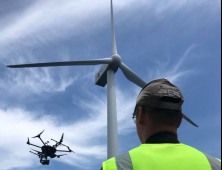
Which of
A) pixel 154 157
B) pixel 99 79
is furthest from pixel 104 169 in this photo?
pixel 99 79

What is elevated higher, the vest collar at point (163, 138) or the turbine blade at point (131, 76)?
the turbine blade at point (131, 76)

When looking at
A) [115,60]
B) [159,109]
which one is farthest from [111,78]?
[159,109]

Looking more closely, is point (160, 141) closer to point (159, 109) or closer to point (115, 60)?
point (159, 109)

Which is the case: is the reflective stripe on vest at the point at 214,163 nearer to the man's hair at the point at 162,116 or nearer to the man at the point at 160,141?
the man at the point at 160,141

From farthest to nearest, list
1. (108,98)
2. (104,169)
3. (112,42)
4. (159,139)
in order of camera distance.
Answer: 1. (112,42)
2. (108,98)
3. (159,139)
4. (104,169)

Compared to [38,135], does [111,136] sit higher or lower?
lower

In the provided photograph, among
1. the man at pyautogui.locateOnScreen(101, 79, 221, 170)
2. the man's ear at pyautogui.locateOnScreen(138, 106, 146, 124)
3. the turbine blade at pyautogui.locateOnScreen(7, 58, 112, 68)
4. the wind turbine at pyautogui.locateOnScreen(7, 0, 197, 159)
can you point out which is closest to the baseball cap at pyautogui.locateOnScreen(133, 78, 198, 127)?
the man at pyautogui.locateOnScreen(101, 79, 221, 170)

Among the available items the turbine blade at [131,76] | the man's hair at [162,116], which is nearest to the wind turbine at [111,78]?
the turbine blade at [131,76]

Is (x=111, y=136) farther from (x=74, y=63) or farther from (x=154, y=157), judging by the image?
(x=154, y=157)
